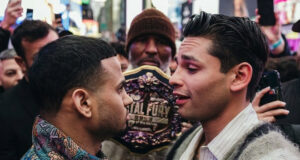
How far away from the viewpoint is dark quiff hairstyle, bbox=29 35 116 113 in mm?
1900

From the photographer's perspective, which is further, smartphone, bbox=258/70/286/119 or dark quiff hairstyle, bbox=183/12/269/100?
smartphone, bbox=258/70/286/119

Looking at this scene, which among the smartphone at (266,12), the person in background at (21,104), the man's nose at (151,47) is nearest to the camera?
the person in background at (21,104)

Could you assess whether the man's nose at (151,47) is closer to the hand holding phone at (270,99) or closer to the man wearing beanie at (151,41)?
the man wearing beanie at (151,41)

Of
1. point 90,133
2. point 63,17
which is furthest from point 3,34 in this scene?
point 90,133

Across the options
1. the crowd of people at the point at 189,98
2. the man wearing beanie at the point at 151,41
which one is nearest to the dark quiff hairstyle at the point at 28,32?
the man wearing beanie at the point at 151,41

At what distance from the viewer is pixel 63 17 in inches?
159

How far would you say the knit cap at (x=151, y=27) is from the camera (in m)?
3.35

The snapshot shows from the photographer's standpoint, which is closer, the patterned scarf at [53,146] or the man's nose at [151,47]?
the patterned scarf at [53,146]

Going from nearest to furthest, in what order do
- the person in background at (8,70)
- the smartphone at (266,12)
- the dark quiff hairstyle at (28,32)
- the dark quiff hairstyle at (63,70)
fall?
the dark quiff hairstyle at (63,70) → the dark quiff hairstyle at (28,32) → the smartphone at (266,12) → the person in background at (8,70)

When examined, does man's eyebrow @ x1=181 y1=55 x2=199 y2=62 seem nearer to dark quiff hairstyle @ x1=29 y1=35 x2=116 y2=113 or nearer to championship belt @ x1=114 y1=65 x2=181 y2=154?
dark quiff hairstyle @ x1=29 y1=35 x2=116 y2=113

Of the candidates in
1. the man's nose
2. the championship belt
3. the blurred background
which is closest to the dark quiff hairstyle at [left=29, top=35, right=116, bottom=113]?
the championship belt

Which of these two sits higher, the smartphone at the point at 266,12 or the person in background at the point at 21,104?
the smartphone at the point at 266,12

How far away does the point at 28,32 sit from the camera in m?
3.61

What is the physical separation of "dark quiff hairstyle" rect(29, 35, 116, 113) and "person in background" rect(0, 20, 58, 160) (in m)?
1.16
